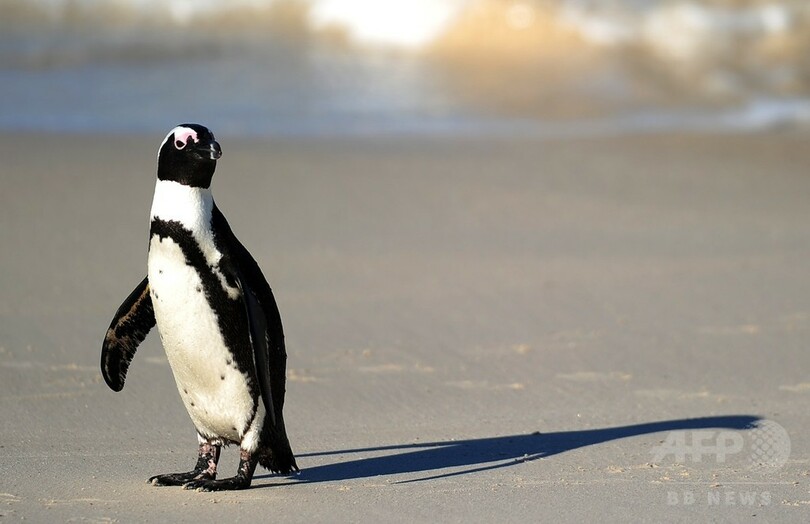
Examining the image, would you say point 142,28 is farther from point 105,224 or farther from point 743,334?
point 743,334

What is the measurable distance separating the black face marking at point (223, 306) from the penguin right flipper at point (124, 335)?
427 millimetres

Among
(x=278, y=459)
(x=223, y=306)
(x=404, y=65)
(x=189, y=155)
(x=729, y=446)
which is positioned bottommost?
(x=278, y=459)

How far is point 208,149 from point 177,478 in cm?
107

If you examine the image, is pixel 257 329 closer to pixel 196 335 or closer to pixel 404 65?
pixel 196 335

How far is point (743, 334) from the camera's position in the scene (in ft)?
22.0

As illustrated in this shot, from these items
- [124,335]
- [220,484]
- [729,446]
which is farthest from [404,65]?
[220,484]

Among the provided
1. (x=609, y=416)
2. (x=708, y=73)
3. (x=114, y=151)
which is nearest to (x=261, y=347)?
(x=609, y=416)

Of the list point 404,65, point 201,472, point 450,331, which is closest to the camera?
point 201,472

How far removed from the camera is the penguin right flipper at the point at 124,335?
4.51 m

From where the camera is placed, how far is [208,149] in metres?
4.09

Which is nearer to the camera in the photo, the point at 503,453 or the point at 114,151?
the point at 503,453

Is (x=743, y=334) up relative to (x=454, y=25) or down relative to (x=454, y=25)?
down

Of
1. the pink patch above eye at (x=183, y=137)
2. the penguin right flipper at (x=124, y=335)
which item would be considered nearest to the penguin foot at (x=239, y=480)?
the penguin right flipper at (x=124, y=335)

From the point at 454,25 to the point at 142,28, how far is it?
499 centimetres
